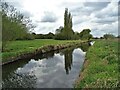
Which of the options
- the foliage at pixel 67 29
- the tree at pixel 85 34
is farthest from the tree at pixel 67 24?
the tree at pixel 85 34

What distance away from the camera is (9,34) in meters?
34.9

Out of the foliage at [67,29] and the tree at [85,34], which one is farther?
the tree at [85,34]

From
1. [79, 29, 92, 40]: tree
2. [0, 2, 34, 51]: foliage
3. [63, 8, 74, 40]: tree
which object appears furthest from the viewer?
[79, 29, 92, 40]: tree

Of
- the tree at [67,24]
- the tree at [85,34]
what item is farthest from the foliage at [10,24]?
the tree at [85,34]

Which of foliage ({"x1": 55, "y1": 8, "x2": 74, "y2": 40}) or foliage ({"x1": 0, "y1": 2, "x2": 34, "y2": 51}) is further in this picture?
foliage ({"x1": 55, "y1": 8, "x2": 74, "y2": 40})

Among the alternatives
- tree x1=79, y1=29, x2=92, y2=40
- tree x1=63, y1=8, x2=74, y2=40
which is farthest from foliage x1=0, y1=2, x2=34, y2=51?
tree x1=79, y1=29, x2=92, y2=40

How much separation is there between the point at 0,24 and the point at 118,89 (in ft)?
80.9

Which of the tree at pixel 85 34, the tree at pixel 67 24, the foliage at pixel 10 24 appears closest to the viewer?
the foliage at pixel 10 24

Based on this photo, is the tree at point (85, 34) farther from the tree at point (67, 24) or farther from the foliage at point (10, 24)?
the foliage at point (10, 24)

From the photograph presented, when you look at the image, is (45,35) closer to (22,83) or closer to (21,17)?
(21,17)

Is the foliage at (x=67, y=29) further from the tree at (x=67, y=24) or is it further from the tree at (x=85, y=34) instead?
the tree at (x=85, y=34)

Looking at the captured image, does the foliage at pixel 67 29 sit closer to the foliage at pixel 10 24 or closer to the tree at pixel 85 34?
the tree at pixel 85 34

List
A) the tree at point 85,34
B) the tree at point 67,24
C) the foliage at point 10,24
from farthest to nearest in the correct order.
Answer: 1. the tree at point 85,34
2. the tree at point 67,24
3. the foliage at point 10,24

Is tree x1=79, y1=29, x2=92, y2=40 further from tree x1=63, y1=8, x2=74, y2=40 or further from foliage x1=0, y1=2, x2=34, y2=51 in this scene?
foliage x1=0, y1=2, x2=34, y2=51
